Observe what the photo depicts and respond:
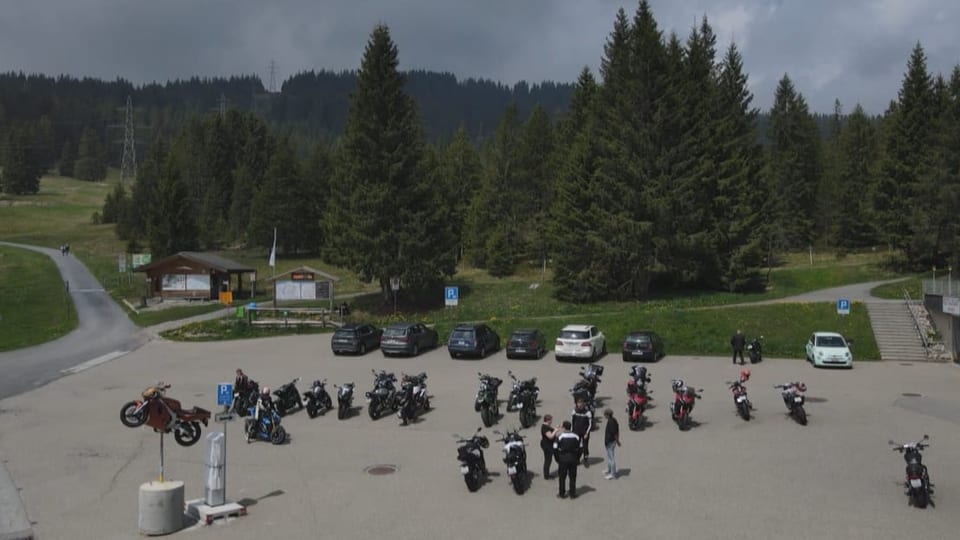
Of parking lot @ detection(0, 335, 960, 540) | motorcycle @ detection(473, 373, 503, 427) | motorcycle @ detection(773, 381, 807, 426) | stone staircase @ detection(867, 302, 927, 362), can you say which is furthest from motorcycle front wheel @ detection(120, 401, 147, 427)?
stone staircase @ detection(867, 302, 927, 362)

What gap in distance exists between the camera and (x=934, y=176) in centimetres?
4622

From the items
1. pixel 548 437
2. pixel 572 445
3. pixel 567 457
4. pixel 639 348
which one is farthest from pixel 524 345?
pixel 567 457

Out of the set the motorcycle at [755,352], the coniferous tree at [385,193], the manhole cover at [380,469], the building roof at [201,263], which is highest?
the coniferous tree at [385,193]

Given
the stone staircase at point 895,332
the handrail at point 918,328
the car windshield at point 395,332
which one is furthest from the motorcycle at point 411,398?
the handrail at point 918,328

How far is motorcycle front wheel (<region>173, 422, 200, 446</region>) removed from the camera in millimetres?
16969

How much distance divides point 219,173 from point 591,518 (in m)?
97.3

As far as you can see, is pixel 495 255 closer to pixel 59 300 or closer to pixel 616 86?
pixel 616 86

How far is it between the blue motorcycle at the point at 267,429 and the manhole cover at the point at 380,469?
329 cm

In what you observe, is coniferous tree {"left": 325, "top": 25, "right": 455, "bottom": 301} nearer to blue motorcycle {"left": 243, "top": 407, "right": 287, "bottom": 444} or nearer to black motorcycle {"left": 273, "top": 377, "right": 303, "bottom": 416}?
black motorcycle {"left": 273, "top": 377, "right": 303, "bottom": 416}

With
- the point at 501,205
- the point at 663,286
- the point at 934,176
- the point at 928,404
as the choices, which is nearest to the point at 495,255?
the point at 501,205

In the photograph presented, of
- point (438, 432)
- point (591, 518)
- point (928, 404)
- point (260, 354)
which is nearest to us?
point (591, 518)

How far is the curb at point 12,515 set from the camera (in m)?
11.3

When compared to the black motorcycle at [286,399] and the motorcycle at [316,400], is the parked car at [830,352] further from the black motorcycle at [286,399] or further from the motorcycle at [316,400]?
the black motorcycle at [286,399]

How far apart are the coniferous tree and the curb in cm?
3124
